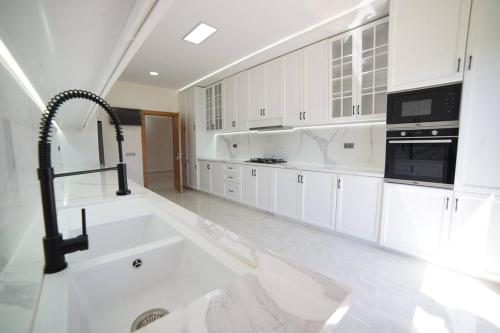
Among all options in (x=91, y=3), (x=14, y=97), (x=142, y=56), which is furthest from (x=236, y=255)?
(x=142, y=56)

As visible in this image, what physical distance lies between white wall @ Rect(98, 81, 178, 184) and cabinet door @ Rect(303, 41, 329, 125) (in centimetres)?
396

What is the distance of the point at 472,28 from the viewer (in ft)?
5.65

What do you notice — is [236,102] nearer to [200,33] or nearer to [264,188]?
[200,33]

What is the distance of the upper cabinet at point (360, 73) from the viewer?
2.43 metres

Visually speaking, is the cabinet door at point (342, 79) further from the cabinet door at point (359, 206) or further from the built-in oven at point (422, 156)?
the cabinet door at point (359, 206)

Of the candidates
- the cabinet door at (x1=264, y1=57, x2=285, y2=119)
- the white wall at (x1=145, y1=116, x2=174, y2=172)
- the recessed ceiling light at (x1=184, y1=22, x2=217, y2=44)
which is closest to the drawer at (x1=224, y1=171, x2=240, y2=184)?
the cabinet door at (x1=264, y1=57, x2=285, y2=119)

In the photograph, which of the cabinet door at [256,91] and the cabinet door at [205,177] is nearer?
the cabinet door at [256,91]

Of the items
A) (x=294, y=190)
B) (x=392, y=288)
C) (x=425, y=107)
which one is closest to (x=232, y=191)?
(x=294, y=190)

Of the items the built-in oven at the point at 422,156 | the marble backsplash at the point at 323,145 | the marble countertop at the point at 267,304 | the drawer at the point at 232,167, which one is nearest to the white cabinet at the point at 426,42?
the built-in oven at the point at 422,156

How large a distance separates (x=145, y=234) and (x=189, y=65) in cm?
349

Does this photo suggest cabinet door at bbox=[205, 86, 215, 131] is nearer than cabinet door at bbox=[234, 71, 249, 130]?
No

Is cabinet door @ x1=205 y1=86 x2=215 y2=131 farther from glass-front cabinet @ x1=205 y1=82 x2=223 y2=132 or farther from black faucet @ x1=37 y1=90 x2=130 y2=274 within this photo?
black faucet @ x1=37 y1=90 x2=130 y2=274

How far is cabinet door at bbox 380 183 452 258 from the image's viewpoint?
1960 mm

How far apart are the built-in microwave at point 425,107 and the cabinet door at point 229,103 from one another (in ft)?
9.24
